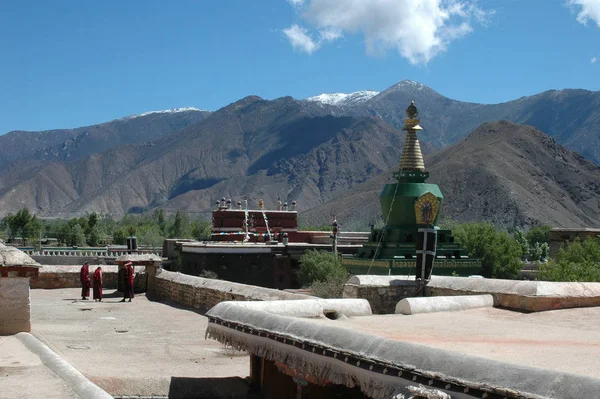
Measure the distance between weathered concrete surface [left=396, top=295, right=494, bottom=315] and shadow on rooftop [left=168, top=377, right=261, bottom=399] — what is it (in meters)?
2.22

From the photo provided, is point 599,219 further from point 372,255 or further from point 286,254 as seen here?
point 372,255

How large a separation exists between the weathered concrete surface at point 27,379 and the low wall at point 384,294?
555cm

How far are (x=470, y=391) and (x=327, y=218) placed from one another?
146 meters

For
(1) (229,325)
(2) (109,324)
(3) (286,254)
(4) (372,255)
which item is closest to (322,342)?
(1) (229,325)

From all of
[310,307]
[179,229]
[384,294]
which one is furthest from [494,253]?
[179,229]

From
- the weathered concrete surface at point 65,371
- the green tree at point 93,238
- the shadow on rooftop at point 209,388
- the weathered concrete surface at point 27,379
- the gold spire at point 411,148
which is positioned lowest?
the shadow on rooftop at point 209,388

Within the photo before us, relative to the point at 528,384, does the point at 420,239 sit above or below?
above

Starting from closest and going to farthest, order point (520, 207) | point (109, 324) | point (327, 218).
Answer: point (109, 324) < point (520, 207) < point (327, 218)

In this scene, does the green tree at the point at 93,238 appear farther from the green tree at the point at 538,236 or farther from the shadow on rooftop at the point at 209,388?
the shadow on rooftop at the point at 209,388

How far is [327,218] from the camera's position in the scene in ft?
498

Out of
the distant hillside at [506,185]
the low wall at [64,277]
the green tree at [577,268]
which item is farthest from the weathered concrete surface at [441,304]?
the distant hillside at [506,185]

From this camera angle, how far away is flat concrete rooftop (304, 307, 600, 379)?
21.7 ft

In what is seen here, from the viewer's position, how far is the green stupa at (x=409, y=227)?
98.1 ft

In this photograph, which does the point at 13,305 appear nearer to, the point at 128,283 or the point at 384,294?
the point at 384,294
